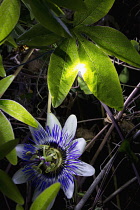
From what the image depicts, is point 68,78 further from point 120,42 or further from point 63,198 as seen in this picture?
point 63,198

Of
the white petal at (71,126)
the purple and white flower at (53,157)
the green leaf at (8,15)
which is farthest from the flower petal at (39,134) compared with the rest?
the green leaf at (8,15)

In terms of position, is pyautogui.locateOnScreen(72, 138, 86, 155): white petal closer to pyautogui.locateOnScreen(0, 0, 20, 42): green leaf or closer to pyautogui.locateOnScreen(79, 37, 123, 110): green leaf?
pyautogui.locateOnScreen(79, 37, 123, 110): green leaf

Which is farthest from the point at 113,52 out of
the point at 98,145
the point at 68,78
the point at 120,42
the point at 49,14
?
the point at 98,145

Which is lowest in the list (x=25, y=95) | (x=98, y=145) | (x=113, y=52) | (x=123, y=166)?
(x=123, y=166)

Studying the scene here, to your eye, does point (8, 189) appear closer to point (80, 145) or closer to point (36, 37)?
point (80, 145)

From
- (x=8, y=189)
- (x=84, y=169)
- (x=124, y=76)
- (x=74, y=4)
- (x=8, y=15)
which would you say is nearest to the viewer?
(x=74, y=4)

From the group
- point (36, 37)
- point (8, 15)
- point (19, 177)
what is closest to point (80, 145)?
point (19, 177)
